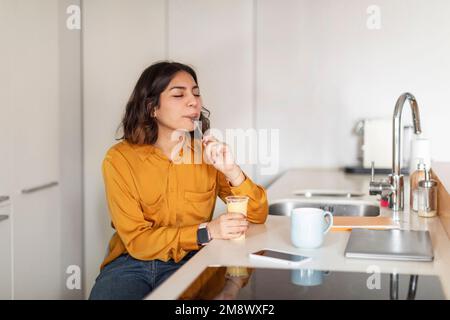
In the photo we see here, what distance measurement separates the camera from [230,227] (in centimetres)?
136

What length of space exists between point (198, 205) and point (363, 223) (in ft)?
1.68

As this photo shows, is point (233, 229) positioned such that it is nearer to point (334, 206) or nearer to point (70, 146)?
point (334, 206)

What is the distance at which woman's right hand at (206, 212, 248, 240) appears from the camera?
4.45 ft

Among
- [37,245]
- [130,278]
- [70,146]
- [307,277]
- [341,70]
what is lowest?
[37,245]

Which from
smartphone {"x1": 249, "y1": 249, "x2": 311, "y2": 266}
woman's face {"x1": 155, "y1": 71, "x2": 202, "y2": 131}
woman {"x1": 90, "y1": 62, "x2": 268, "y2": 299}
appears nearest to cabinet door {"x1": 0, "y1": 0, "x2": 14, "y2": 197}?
woman {"x1": 90, "y1": 62, "x2": 268, "y2": 299}

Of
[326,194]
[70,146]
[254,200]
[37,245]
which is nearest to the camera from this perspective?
[254,200]

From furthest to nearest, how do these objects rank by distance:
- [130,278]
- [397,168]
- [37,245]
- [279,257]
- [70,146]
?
[70,146]
[37,245]
[397,168]
[130,278]
[279,257]

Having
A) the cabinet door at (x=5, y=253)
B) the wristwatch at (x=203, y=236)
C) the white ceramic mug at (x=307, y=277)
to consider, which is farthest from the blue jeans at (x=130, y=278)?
the cabinet door at (x=5, y=253)

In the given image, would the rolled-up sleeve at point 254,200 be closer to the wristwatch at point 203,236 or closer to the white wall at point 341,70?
the wristwatch at point 203,236

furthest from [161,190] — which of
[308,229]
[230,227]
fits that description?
[308,229]

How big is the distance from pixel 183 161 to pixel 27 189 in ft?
3.02

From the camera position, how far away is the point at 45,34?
8.00 ft

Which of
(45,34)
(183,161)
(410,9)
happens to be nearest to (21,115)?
(45,34)

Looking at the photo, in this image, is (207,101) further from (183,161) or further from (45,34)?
(183,161)
